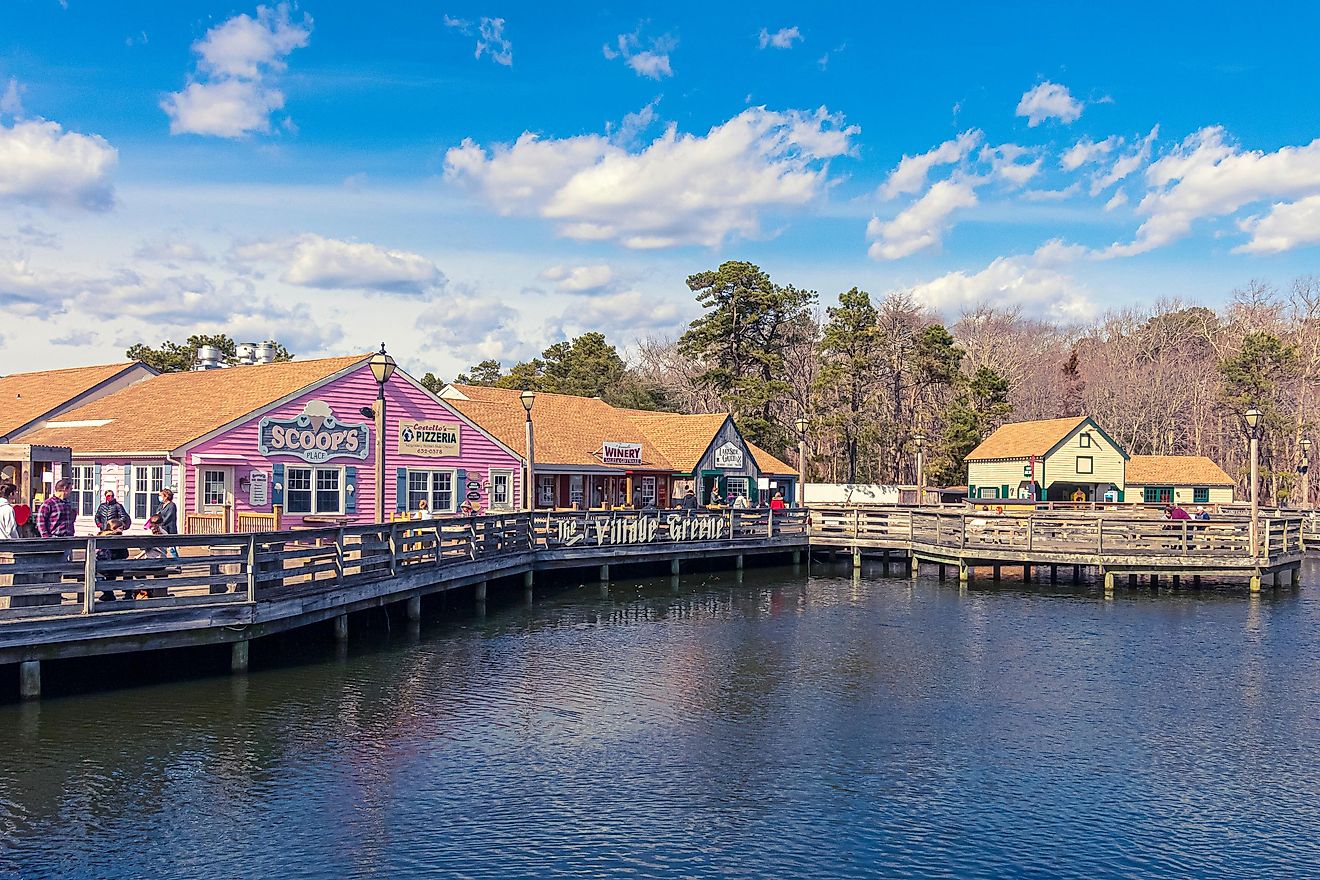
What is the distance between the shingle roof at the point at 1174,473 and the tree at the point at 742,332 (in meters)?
18.9

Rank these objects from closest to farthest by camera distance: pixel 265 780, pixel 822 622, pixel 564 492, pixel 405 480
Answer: pixel 265 780 < pixel 822 622 < pixel 405 480 < pixel 564 492

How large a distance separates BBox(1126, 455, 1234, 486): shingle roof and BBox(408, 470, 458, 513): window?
130 feet

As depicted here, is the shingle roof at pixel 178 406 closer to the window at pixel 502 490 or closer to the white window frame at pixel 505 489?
the white window frame at pixel 505 489

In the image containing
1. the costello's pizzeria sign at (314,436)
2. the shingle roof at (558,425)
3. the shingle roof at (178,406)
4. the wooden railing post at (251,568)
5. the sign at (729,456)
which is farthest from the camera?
the sign at (729,456)

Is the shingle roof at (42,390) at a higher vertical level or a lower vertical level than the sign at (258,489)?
higher

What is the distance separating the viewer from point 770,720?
14727 millimetres

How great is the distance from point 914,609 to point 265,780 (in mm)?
17435

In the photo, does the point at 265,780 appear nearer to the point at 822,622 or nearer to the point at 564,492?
the point at 822,622

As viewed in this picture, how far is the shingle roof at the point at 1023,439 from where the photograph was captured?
5550 centimetres

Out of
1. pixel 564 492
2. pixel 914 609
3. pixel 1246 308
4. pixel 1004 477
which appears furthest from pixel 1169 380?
pixel 914 609

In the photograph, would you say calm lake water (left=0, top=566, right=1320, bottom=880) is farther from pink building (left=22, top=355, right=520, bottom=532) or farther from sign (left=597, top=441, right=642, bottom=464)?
sign (left=597, top=441, right=642, bottom=464)

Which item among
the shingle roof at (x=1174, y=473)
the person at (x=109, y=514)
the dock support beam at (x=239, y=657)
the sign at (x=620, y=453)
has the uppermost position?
the sign at (x=620, y=453)

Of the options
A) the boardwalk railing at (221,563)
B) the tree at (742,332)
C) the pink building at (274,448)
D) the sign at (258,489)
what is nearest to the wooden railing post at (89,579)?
the boardwalk railing at (221,563)

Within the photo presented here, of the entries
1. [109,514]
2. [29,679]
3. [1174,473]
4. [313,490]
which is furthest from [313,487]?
[1174,473]
